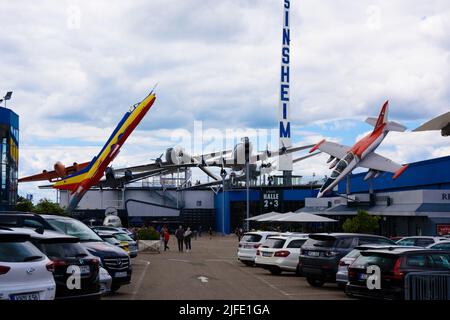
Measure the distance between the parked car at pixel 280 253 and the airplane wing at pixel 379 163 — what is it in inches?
1131

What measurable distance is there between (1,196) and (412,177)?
2862 cm

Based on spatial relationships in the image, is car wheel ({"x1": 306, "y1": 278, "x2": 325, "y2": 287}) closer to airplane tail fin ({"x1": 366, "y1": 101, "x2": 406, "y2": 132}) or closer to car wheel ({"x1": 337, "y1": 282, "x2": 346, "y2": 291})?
car wheel ({"x1": 337, "y1": 282, "x2": 346, "y2": 291})

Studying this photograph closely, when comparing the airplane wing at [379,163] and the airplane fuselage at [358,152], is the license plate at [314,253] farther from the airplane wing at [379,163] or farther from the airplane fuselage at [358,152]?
→ the airplane fuselage at [358,152]

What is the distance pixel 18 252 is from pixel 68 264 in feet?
6.04

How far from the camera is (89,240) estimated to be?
16219mm

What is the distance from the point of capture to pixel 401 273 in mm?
12406

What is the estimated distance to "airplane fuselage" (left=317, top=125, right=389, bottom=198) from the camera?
172 ft

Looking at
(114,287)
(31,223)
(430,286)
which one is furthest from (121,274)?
(430,286)

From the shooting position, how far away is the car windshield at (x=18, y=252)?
9.15 m

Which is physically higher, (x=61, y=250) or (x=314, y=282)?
(x=61, y=250)

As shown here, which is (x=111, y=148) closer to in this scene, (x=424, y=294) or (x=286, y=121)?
(x=286, y=121)

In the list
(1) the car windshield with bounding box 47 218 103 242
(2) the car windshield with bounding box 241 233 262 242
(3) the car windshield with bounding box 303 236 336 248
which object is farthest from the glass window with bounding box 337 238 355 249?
(2) the car windshield with bounding box 241 233 262 242

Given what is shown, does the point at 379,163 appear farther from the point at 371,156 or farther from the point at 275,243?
the point at 275,243

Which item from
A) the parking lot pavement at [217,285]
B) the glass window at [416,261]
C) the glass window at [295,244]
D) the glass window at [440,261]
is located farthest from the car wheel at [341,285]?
the glass window at [295,244]
